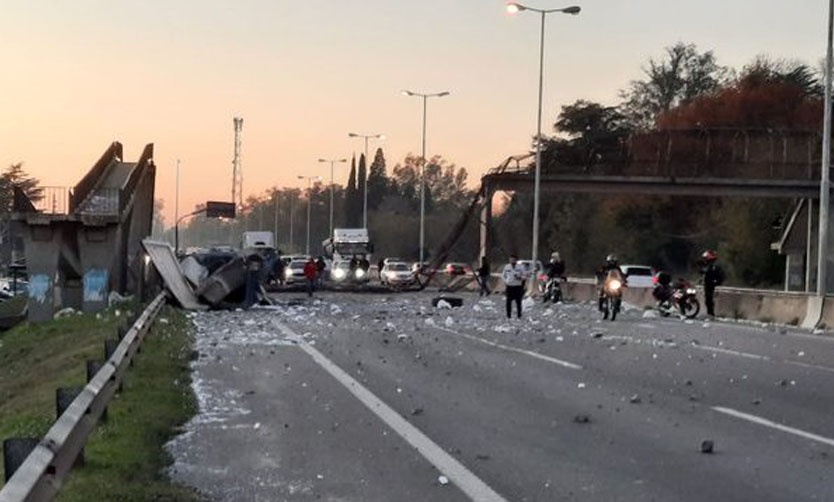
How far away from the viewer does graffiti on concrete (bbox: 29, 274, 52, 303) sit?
111ft

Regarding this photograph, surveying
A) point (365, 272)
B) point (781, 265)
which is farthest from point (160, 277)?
point (781, 265)

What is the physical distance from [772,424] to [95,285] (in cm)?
2665

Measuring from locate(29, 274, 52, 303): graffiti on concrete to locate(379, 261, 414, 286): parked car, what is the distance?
99.1 ft

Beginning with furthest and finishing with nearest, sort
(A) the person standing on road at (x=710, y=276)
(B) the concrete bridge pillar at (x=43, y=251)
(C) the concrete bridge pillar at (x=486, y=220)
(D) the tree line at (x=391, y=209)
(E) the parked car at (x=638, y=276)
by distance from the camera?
(D) the tree line at (x=391, y=209), (C) the concrete bridge pillar at (x=486, y=220), (E) the parked car at (x=638, y=276), (B) the concrete bridge pillar at (x=43, y=251), (A) the person standing on road at (x=710, y=276)

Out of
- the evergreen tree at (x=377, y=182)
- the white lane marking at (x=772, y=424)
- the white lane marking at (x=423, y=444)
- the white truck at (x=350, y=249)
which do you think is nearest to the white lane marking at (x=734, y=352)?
the white lane marking at (x=772, y=424)

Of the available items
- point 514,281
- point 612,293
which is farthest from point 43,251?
point 612,293

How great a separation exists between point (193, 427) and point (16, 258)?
93949mm

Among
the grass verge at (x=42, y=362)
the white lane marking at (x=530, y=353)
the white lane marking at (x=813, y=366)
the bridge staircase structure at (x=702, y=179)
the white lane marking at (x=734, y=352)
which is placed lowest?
the grass verge at (x=42, y=362)

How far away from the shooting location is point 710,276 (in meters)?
31.7

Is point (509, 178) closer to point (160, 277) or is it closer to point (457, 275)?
point (457, 275)

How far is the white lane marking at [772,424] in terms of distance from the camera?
10320mm

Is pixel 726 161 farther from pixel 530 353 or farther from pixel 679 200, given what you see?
pixel 530 353

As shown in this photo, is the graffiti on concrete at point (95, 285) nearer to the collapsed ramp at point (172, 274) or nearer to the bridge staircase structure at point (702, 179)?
the collapsed ramp at point (172, 274)

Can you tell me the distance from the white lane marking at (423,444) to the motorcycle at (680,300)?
57.0ft
